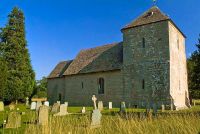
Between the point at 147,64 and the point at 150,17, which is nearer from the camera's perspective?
the point at 147,64

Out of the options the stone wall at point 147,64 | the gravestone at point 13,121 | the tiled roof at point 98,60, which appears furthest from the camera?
the tiled roof at point 98,60

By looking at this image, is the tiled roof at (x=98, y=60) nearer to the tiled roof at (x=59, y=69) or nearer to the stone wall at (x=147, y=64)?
the stone wall at (x=147, y=64)

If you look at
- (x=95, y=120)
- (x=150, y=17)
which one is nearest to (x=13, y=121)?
(x=95, y=120)

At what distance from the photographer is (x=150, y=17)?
1091 inches

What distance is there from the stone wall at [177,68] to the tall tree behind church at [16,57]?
20802mm

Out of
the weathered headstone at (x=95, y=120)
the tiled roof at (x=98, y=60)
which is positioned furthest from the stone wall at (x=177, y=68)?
the weathered headstone at (x=95, y=120)

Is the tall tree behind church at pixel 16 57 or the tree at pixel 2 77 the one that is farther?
the tall tree behind church at pixel 16 57

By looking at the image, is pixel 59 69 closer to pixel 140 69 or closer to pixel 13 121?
pixel 140 69

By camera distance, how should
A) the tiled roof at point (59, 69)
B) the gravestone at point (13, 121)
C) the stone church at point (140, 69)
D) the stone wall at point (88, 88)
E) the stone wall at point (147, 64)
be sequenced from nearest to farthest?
the gravestone at point (13, 121) → the stone wall at point (147, 64) → the stone church at point (140, 69) → the stone wall at point (88, 88) → the tiled roof at point (59, 69)

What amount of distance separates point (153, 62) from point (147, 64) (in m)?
0.71

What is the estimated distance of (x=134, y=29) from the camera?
28.3 meters

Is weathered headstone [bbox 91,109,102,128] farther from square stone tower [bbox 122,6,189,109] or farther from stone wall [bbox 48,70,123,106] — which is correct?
stone wall [bbox 48,70,123,106]

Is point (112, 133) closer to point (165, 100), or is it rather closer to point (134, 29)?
point (165, 100)

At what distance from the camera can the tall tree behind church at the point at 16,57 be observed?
34.0 meters
